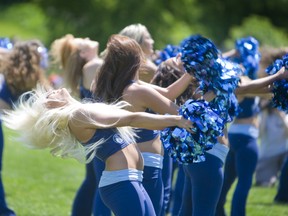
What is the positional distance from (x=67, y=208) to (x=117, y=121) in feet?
13.6

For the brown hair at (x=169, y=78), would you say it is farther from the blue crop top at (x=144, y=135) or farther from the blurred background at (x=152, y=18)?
the blurred background at (x=152, y=18)

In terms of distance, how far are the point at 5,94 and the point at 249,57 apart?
8.06ft

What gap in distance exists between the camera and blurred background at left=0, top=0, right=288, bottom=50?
34281mm

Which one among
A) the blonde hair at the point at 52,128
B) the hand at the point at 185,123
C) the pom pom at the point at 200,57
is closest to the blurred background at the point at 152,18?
the pom pom at the point at 200,57

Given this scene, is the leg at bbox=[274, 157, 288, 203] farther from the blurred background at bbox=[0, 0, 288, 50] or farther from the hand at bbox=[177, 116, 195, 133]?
the blurred background at bbox=[0, 0, 288, 50]

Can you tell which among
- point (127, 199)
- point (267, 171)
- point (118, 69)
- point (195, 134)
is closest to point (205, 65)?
point (118, 69)

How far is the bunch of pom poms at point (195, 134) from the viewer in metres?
4.93

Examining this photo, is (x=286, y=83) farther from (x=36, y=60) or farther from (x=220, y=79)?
(x=36, y=60)

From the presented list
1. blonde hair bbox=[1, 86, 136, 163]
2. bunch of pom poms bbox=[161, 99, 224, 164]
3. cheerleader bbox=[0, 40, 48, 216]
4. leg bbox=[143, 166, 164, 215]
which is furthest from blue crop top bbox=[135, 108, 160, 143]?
cheerleader bbox=[0, 40, 48, 216]

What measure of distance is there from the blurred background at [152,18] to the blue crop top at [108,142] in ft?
82.0

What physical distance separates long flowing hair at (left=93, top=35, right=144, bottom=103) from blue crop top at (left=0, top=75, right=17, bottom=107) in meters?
2.21

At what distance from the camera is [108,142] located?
205 inches

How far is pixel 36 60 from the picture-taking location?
7977 millimetres

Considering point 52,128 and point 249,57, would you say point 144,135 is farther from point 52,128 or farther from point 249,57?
point 249,57
